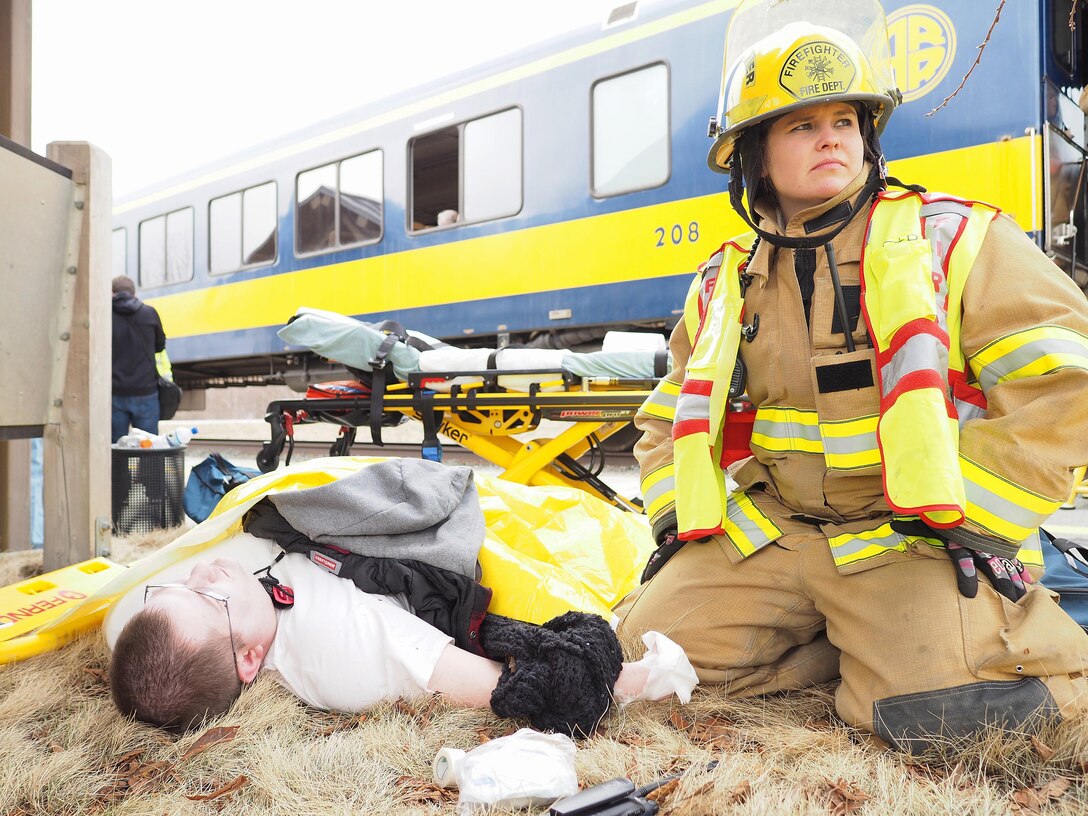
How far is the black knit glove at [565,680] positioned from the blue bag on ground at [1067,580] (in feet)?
3.56

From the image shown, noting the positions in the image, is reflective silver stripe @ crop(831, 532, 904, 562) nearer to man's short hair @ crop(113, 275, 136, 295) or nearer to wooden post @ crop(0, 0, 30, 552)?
wooden post @ crop(0, 0, 30, 552)

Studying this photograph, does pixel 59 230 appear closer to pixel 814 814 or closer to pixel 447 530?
pixel 447 530

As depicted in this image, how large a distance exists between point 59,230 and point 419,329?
14.3ft

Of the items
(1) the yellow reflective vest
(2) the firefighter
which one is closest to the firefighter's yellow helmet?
(2) the firefighter

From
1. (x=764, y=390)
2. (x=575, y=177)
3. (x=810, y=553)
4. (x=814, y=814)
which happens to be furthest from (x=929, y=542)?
(x=575, y=177)

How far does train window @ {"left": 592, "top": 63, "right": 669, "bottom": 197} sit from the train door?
2.45 meters

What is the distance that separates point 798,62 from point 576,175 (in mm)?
4693

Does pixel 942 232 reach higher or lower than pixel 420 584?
higher

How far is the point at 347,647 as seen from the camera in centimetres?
176

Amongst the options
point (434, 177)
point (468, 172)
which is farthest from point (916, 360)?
point (434, 177)

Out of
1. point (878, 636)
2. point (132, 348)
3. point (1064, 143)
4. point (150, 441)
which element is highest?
point (1064, 143)

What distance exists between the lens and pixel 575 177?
20.7ft

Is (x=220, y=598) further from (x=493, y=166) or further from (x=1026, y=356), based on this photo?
(x=493, y=166)

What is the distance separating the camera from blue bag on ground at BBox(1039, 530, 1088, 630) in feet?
6.07
